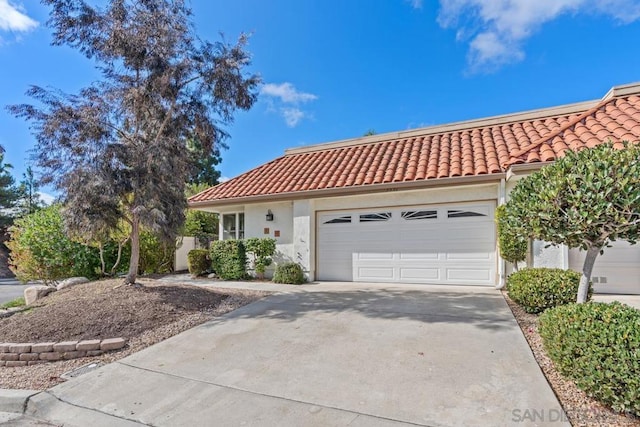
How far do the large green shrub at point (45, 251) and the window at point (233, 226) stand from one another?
446 centimetres

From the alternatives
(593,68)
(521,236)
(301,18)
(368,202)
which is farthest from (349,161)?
(593,68)

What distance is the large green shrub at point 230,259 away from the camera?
10.9 meters

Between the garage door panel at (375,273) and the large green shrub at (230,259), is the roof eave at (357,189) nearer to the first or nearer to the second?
the large green shrub at (230,259)

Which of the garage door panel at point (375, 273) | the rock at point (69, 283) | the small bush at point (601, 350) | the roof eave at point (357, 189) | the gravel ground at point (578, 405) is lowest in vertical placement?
the rock at point (69, 283)

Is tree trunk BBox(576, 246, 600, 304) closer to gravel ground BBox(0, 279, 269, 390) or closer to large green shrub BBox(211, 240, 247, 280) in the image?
gravel ground BBox(0, 279, 269, 390)

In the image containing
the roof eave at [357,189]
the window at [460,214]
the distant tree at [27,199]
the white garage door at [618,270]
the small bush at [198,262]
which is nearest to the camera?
the white garage door at [618,270]

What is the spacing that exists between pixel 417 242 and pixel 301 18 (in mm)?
7768

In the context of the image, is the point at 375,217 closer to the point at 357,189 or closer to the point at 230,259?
the point at 357,189

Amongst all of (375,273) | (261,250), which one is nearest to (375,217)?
(375,273)

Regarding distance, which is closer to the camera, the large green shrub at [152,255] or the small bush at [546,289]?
the small bush at [546,289]

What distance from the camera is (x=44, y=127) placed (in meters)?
6.80

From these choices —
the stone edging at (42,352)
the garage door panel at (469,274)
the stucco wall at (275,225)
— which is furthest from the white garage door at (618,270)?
the stone edging at (42,352)

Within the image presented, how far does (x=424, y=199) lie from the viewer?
9.24 m

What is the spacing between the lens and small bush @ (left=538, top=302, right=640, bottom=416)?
103 inches
